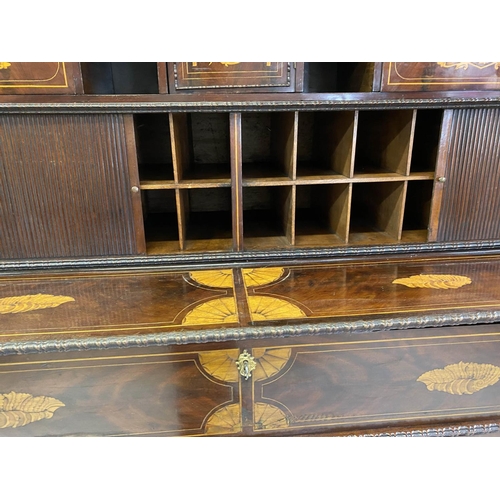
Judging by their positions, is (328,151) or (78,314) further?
(328,151)

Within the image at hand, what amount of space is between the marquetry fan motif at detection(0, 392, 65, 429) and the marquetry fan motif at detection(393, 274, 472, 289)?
0.94m

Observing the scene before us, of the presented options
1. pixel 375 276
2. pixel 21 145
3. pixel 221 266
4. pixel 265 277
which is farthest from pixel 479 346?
pixel 21 145

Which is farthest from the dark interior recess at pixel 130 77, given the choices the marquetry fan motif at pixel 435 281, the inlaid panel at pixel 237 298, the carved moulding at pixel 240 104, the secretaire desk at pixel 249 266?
the marquetry fan motif at pixel 435 281

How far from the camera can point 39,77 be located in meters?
1.02

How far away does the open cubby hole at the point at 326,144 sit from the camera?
1189mm

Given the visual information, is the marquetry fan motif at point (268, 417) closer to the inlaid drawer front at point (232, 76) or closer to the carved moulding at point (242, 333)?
the carved moulding at point (242, 333)

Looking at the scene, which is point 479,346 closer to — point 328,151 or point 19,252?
point 328,151

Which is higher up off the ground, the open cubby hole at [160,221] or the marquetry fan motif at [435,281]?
the open cubby hole at [160,221]

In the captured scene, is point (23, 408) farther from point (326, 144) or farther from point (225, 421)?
point (326, 144)

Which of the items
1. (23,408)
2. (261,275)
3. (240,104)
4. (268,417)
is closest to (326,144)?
(240,104)

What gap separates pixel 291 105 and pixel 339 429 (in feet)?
2.80

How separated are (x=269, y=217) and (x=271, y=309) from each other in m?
0.58

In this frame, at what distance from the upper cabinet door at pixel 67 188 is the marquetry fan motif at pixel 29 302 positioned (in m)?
0.16

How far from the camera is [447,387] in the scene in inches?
39.8
